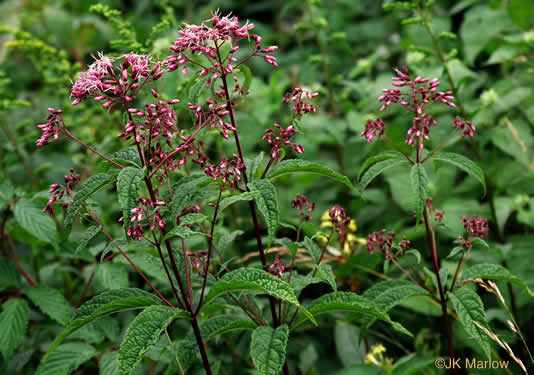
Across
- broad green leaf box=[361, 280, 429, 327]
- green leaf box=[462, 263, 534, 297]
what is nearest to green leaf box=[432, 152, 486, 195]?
green leaf box=[462, 263, 534, 297]

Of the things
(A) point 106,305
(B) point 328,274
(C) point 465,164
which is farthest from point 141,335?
(C) point 465,164

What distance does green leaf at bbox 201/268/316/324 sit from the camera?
1484mm

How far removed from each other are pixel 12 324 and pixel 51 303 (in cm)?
18

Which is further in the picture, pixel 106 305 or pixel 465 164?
pixel 465 164

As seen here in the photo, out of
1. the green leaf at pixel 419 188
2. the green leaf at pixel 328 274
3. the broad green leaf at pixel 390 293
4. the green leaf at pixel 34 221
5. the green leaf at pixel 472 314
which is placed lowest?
the green leaf at pixel 472 314

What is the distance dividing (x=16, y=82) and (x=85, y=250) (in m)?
3.78

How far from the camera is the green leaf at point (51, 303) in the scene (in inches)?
91.4

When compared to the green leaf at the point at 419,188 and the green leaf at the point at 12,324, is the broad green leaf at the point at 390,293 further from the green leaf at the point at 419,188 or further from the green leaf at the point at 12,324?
the green leaf at the point at 12,324

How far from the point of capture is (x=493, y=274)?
1853 mm

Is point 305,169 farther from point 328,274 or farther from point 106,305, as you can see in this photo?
point 106,305

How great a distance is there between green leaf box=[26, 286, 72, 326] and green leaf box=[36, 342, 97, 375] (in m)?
0.13

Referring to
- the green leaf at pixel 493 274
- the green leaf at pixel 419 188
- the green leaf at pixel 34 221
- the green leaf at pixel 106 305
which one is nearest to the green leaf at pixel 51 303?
the green leaf at pixel 34 221

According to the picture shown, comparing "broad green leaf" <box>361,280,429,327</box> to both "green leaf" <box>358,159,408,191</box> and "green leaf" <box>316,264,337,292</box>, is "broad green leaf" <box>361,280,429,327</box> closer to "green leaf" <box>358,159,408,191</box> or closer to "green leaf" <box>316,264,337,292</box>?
"green leaf" <box>316,264,337,292</box>

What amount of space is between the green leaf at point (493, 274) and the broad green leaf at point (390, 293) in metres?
0.19
